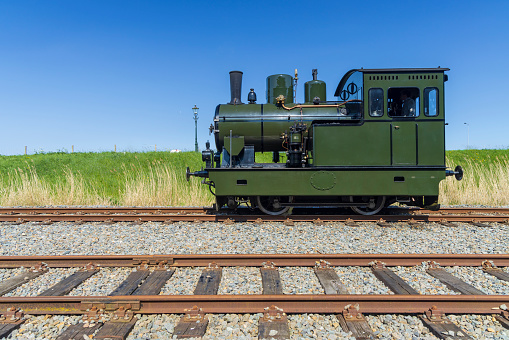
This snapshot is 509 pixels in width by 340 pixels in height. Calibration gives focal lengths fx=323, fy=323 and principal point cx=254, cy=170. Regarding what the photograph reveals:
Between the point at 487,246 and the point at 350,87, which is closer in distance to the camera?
the point at 487,246

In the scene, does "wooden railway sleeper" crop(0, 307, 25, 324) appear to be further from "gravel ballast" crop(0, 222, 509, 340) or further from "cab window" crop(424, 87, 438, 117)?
"cab window" crop(424, 87, 438, 117)

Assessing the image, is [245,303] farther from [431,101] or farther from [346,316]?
[431,101]

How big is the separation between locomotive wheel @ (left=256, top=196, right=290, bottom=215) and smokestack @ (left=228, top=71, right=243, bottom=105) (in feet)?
7.36

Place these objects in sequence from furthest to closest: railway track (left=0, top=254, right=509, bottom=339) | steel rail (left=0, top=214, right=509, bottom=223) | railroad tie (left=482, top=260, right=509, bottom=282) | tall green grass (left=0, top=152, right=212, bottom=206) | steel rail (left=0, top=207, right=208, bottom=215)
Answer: tall green grass (left=0, top=152, right=212, bottom=206) < steel rail (left=0, top=207, right=208, bottom=215) < steel rail (left=0, top=214, right=509, bottom=223) < railroad tie (left=482, top=260, right=509, bottom=282) < railway track (left=0, top=254, right=509, bottom=339)

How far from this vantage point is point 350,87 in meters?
7.05

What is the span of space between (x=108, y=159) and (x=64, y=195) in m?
9.07

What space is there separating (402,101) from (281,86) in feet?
8.34

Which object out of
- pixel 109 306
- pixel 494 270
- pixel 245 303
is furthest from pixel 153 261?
pixel 494 270

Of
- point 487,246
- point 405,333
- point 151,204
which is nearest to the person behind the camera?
point 405,333

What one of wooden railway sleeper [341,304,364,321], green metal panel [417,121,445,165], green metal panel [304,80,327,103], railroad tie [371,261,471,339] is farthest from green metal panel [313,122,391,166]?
wooden railway sleeper [341,304,364,321]

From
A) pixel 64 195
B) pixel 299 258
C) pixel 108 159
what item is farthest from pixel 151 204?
pixel 108 159

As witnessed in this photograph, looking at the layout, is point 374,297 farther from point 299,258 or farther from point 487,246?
point 487,246

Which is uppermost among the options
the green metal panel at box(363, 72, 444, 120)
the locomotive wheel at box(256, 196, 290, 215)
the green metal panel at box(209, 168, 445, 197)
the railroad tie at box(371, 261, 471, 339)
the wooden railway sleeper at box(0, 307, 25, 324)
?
the green metal panel at box(363, 72, 444, 120)

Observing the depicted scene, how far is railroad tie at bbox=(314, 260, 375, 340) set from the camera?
8.05 feet
